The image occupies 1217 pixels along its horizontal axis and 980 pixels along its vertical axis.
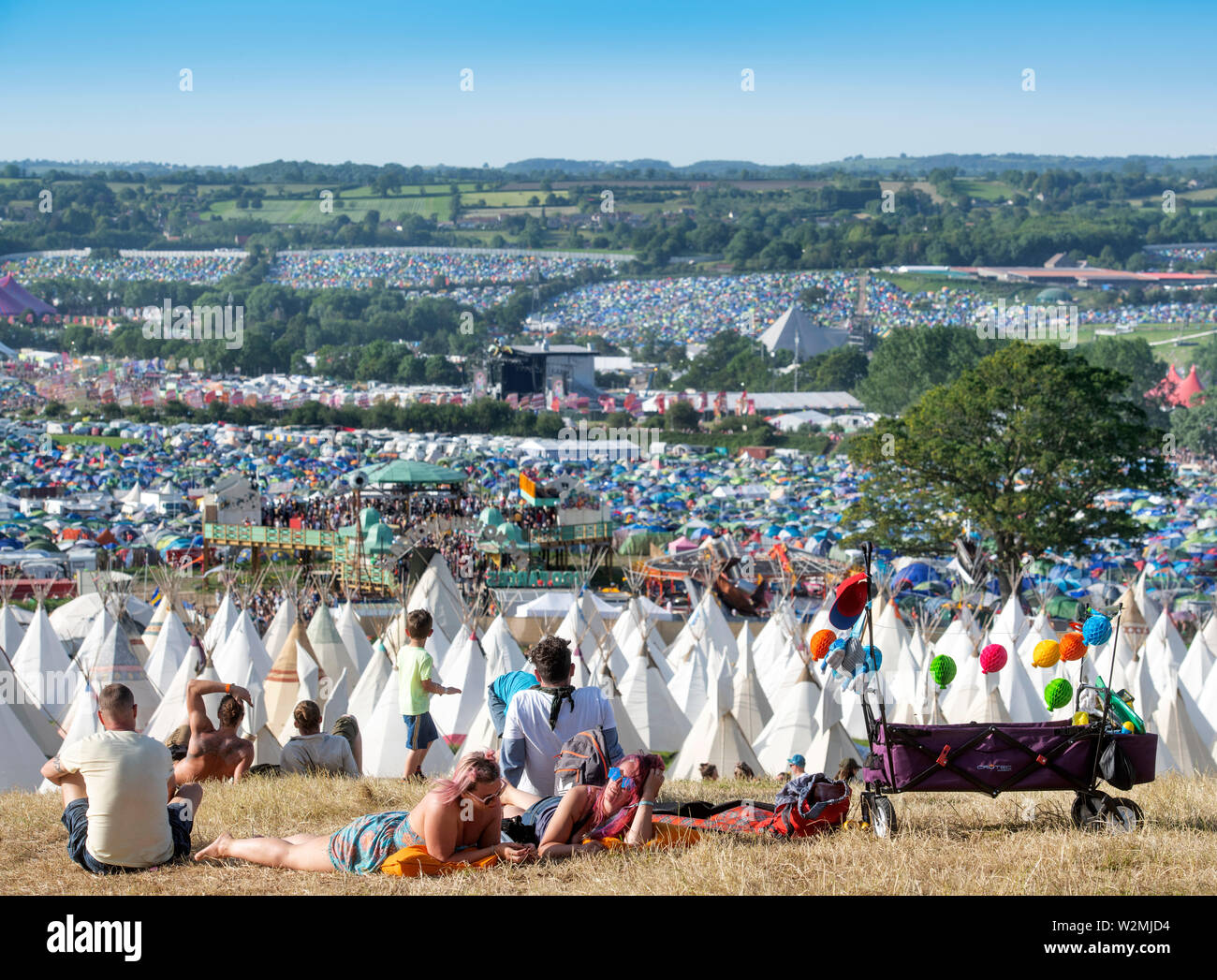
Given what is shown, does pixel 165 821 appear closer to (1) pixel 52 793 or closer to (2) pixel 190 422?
(1) pixel 52 793

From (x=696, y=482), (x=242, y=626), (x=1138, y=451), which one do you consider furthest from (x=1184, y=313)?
(x=242, y=626)

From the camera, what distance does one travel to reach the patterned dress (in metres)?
7.45

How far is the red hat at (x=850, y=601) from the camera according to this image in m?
8.02

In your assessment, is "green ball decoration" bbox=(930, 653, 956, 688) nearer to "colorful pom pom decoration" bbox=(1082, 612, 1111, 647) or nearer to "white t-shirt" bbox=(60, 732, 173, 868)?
"colorful pom pom decoration" bbox=(1082, 612, 1111, 647)

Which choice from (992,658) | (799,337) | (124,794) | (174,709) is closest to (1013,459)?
(174,709)

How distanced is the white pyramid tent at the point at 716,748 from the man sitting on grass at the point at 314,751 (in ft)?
23.3

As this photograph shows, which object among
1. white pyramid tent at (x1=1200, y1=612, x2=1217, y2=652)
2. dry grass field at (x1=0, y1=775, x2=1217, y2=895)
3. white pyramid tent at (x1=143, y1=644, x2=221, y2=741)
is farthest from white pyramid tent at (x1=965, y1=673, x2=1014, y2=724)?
white pyramid tent at (x1=143, y1=644, x2=221, y2=741)

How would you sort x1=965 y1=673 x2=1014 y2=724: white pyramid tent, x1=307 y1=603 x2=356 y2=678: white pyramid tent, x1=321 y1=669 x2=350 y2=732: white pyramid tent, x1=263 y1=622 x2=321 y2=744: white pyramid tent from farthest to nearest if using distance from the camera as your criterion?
x1=307 y1=603 x2=356 y2=678: white pyramid tent < x1=263 y1=622 x2=321 y2=744: white pyramid tent < x1=321 y1=669 x2=350 y2=732: white pyramid tent < x1=965 y1=673 x2=1014 y2=724: white pyramid tent

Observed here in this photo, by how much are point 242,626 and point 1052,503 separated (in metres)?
22.1

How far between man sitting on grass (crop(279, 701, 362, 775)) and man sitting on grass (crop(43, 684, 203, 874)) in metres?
3.13

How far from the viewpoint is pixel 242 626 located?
22.7m

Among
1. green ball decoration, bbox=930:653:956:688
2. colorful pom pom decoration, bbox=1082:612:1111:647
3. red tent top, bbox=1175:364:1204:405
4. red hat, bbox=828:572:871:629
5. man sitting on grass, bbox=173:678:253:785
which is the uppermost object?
red hat, bbox=828:572:871:629

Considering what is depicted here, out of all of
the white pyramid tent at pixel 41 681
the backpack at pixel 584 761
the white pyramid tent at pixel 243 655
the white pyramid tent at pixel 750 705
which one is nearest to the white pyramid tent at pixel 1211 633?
the white pyramid tent at pixel 750 705

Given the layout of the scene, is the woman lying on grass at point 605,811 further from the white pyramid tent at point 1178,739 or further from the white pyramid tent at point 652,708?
the white pyramid tent at point 1178,739
